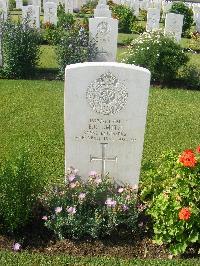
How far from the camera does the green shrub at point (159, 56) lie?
1154cm

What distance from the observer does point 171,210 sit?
15.8ft

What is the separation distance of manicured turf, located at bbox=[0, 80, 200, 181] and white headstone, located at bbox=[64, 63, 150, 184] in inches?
48.8

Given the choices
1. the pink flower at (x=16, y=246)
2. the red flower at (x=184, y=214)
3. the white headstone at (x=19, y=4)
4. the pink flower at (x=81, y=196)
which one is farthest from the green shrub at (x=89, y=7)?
the red flower at (x=184, y=214)

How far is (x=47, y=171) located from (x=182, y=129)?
3089 mm

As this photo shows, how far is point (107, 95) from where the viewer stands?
5.06 meters

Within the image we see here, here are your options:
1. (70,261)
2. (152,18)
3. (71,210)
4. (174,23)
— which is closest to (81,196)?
(71,210)

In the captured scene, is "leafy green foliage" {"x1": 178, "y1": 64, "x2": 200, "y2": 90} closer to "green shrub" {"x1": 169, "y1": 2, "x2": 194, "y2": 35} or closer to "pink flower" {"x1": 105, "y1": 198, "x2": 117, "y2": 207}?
"pink flower" {"x1": 105, "y1": 198, "x2": 117, "y2": 207}

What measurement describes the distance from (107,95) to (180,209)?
4.65 feet

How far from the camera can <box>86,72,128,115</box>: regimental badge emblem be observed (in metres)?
4.99

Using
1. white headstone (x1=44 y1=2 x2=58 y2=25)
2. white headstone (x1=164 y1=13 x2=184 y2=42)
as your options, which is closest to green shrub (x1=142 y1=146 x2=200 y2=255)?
white headstone (x1=164 y1=13 x2=184 y2=42)

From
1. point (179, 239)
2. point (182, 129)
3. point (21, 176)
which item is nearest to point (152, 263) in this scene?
point (179, 239)

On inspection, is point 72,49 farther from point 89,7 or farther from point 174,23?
point 89,7

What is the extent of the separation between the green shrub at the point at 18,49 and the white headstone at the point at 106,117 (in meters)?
6.70

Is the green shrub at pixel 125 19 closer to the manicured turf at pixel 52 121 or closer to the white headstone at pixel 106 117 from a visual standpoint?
the manicured turf at pixel 52 121
